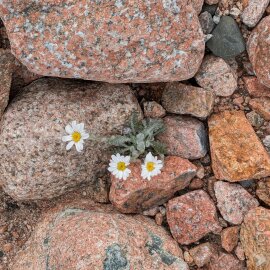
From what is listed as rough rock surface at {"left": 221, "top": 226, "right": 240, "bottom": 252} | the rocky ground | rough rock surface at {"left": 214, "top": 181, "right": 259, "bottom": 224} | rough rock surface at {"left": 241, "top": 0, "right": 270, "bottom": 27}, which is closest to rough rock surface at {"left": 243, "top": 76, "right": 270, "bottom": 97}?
the rocky ground

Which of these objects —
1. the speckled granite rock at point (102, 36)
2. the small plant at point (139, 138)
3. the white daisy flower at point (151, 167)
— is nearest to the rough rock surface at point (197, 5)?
the speckled granite rock at point (102, 36)

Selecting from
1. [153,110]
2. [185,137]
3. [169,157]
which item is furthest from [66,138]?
[185,137]

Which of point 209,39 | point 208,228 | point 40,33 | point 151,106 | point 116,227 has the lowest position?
point 208,228

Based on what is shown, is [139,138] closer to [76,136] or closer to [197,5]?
[76,136]

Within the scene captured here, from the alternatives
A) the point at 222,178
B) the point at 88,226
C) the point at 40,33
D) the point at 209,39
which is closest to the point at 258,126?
the point at 222,178

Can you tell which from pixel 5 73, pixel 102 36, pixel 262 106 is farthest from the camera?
pixel 262 106

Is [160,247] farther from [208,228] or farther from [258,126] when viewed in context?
[258,126]

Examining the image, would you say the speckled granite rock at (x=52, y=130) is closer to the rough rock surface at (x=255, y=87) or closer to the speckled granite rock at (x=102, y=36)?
the speckled granite rock at (x=102, y=36)
